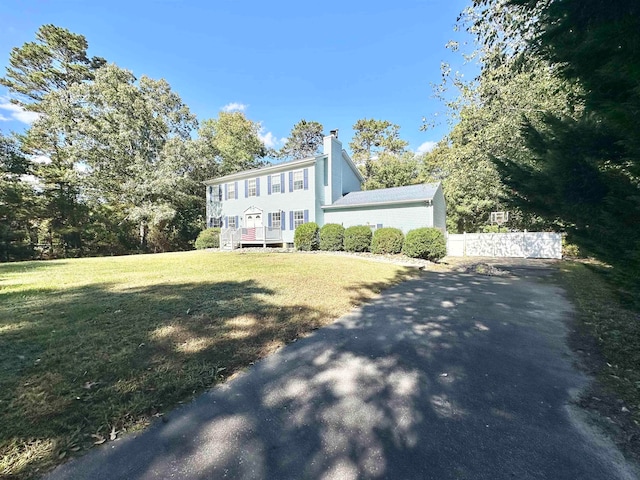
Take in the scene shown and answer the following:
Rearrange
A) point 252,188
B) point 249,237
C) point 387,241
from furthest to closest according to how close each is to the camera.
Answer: point 252,188
point 249,237
point 387,241

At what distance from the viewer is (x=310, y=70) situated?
20.1 meters

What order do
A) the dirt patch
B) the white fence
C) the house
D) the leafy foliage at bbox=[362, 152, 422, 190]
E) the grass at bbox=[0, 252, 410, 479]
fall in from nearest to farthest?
the dirt patch → the grass at bbox=[0, 252, 410, 479] → the white fence → the house → the leafy foliage at bbox=[362, 152, 422, 190]

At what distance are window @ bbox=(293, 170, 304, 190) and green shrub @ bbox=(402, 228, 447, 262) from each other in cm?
851

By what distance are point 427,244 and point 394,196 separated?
17.2 ft

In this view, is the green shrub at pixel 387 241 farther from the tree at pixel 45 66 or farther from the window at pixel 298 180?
the tree at pixel 45 66

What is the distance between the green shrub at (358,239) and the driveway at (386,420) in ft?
34.9

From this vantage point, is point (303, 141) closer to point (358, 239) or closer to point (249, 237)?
point (249, 237)

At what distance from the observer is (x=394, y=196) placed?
55.5ft

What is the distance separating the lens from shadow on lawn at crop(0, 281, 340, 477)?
203 cm

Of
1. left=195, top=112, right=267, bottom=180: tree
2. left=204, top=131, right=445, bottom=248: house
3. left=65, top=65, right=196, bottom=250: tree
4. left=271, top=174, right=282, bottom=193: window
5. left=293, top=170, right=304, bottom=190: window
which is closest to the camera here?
left=204, top=131, right=445, bottom=248: house

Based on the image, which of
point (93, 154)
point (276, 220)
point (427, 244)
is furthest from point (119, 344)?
point (93, 154)

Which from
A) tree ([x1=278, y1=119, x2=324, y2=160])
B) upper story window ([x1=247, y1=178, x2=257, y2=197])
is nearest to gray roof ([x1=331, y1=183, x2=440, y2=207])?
upper story window ([x1=247, y1=178, x2=257, y2=197])

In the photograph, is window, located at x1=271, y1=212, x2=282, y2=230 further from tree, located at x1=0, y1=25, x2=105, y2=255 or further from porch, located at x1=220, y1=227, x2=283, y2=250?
tree, located at x1=0, y1=25, x2=105, y2=255

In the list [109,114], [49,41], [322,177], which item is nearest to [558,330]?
[322,177]
